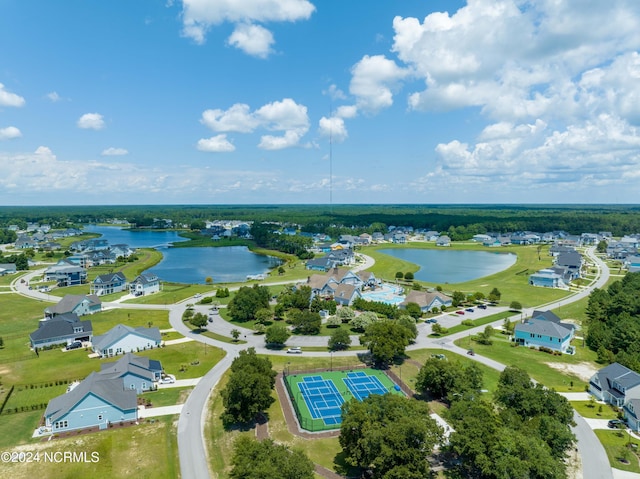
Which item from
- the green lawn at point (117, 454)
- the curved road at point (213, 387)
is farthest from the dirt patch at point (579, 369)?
the green lawn at point (117, 454)

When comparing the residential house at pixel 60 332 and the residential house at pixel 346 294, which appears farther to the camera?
the residential house at pixel 346 294

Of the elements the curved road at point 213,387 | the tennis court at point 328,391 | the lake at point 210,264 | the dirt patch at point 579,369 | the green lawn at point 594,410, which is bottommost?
the lake at point 210,264

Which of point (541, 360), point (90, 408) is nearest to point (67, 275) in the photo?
point (90, 408)

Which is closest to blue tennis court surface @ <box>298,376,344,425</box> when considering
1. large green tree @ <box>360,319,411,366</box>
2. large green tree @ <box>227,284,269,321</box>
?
large green tree @ <box>360,319,411,366</box>

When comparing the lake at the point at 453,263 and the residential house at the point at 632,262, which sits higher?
the residential house at the point at 632,262

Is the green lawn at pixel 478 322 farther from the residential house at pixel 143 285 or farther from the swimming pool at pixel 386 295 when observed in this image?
the residential house at pixel 143 285

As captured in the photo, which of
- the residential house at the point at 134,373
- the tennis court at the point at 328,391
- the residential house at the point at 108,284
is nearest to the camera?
the tennis court at the point at 328,391

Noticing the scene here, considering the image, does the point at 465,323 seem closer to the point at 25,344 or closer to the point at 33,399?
the point at 33,399
